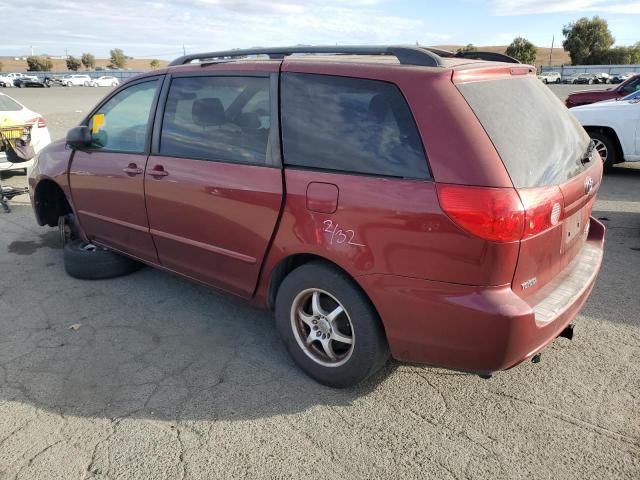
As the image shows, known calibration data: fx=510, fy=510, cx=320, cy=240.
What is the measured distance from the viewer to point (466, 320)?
2.32m

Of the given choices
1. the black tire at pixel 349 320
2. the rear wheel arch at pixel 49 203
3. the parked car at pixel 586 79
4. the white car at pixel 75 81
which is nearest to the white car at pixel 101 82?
the white car at pixel 75 81

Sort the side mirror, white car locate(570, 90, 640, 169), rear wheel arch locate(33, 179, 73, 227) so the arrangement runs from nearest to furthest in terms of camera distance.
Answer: the side mirror < rear wheel arch locate(33, 179, 73, 227) < white car locate(570, 90, 640, 169)

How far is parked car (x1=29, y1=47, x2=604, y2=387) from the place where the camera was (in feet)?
7.53

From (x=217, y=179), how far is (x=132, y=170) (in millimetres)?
978

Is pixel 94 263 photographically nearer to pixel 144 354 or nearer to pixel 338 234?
pixel 144 354

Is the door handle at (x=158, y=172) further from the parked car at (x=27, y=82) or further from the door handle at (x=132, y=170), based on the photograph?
the parked car at (x=27, y=82)

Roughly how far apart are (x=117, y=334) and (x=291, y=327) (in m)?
1.40

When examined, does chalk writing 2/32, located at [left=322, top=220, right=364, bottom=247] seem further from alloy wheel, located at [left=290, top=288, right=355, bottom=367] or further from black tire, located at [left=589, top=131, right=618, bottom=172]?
black tire, located at [left=589, top=131, right=618, bottom=172]

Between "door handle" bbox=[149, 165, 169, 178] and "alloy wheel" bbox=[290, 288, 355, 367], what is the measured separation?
135cm

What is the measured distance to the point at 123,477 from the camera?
2.33m

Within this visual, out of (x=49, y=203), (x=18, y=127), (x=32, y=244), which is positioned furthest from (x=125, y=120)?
(x=18, y=127)

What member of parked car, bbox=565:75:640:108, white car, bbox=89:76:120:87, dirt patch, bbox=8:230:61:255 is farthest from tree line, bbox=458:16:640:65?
dirt patch, bbox=8:230:61:255

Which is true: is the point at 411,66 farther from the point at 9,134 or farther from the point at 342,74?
the point at 9,134

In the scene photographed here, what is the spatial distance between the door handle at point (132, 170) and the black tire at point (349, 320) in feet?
4.99
